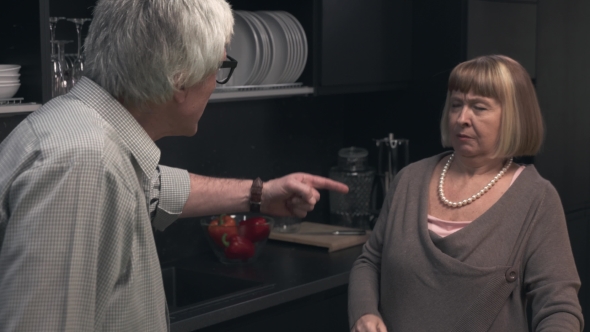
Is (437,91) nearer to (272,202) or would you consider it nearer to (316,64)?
(316,64)

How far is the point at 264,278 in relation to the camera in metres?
2.64

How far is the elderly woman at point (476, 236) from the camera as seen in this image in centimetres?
200

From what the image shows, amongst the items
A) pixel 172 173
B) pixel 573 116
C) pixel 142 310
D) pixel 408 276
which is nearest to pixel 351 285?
pixel 408 276

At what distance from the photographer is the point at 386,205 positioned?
2.26 meters

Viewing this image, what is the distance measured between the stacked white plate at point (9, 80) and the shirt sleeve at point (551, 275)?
135cm

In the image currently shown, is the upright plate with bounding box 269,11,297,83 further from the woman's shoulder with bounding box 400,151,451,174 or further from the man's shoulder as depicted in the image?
the man's shoulder

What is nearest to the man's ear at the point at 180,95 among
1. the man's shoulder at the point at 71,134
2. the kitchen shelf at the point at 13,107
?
the man's shoulder at the point at 71,134

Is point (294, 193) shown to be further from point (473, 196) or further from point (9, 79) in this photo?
point (9, 79)

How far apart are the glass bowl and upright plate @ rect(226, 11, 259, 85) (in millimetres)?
490

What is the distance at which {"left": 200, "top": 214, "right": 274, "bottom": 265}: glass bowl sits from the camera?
281cm

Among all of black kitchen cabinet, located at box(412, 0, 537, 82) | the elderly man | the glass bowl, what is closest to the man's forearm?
the elderly man

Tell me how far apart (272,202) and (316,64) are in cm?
119

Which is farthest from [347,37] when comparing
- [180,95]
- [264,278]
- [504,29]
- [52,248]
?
[52,248]

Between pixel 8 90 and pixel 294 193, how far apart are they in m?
0.79
